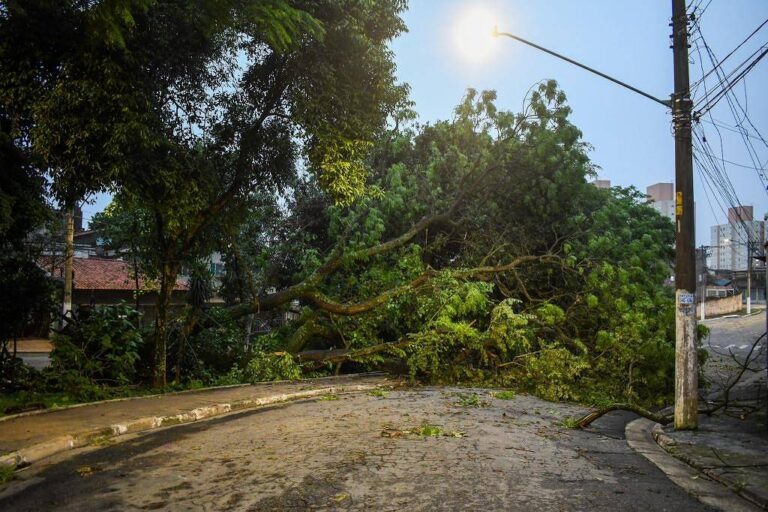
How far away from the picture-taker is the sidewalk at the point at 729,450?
5.49 meters

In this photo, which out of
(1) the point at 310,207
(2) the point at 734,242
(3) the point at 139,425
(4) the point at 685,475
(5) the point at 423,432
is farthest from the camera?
(2) the point at 734,242

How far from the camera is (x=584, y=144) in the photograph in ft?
58.1

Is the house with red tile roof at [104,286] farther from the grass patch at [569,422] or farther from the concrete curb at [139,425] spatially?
the grass patch at [569,422]

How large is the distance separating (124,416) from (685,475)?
301 inches

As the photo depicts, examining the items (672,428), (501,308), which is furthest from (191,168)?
(672,428)

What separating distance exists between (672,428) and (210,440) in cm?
670

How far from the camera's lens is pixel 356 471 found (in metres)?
5.60

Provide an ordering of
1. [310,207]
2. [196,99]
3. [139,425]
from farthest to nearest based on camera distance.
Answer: [310,207] < [196,99] < [139,425]

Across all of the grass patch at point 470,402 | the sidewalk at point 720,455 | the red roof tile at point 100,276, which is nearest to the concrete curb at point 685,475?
the sidewalk at point 720,455

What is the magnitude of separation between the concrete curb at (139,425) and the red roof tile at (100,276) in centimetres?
1713

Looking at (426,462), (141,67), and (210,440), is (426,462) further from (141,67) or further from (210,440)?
(141,67)

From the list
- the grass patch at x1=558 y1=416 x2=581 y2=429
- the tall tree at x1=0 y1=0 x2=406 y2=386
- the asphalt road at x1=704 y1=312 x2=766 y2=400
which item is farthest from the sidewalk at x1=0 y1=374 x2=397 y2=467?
the asphalt road at x1=704 y1=312 x2=766 y2=400

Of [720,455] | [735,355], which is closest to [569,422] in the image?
[720,455]

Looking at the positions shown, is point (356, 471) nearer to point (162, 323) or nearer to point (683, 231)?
point (683, 231)
